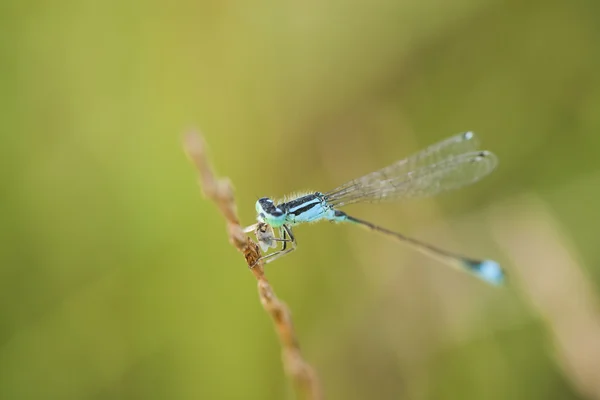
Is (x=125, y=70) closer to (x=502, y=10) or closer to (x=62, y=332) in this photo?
(x=62, y=332)

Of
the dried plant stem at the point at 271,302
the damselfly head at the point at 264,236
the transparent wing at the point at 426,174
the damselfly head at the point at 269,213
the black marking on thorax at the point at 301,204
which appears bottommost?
the dried plant stem at the point at 271,302

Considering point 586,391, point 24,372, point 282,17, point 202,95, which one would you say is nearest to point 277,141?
point 202,95

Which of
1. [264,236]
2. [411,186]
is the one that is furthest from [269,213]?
[411,186]

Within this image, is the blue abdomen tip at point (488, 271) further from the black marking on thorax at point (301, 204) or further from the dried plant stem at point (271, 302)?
the dried plant stem at point (271, 302)

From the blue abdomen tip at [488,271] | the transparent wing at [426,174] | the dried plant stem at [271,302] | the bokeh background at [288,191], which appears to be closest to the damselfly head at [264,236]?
the transparent wing at [426,174]

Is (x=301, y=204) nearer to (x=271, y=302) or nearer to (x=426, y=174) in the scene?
(x=426, y=174)

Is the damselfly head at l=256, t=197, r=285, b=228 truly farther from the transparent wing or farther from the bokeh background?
the bokeh background
